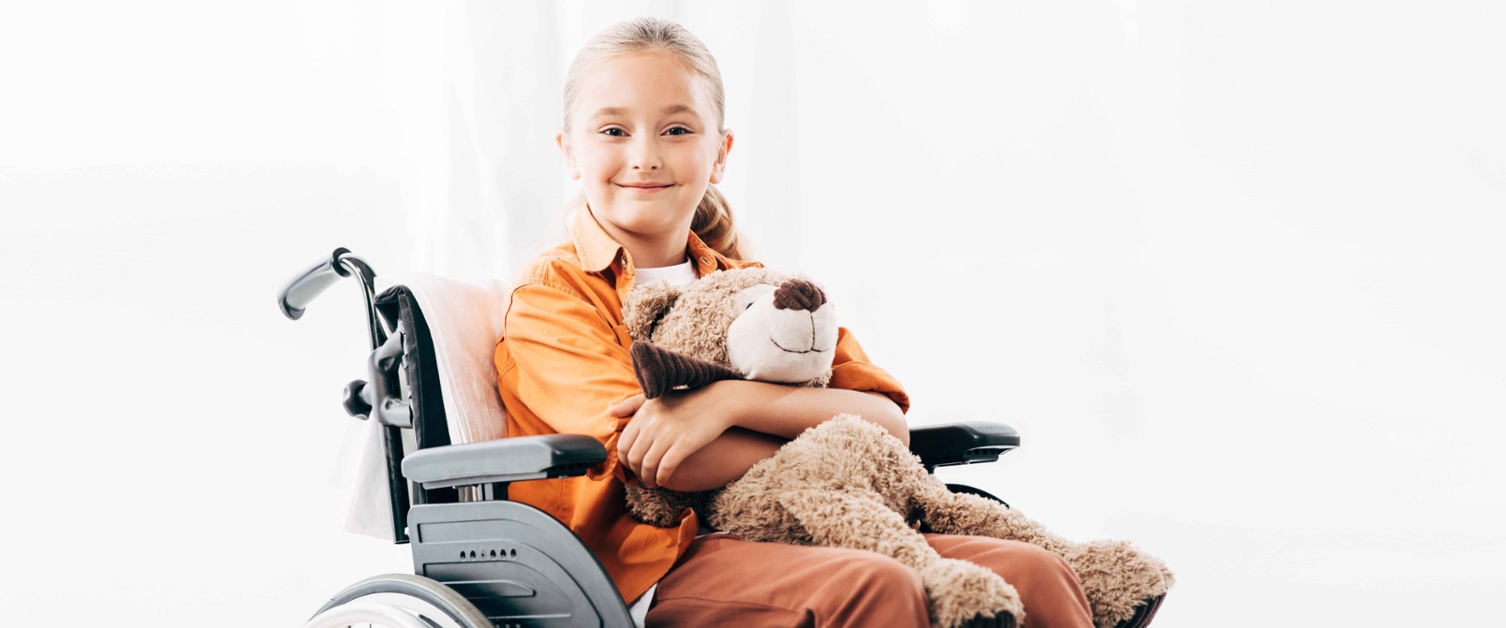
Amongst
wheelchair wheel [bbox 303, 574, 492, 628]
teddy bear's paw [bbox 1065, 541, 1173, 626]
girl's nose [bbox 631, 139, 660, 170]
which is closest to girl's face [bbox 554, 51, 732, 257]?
girl's nose [bbox 631, 139, 660, 170]

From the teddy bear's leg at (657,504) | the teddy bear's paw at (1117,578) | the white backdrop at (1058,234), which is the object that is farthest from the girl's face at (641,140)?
the white backdrop at (1058,234)

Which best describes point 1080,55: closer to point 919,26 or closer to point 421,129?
point 919,26

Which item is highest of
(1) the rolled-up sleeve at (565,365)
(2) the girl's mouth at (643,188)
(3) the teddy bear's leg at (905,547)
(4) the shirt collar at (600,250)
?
(2) the girl's mouth at (643,188)

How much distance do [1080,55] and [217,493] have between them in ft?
5.96

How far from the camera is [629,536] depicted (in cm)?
116

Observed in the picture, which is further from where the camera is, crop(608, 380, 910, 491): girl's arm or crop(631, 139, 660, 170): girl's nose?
crop(631, 139, 660, 170): girl's nose

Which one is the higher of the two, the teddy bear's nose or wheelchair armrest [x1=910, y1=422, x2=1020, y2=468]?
the teddy bear's nose

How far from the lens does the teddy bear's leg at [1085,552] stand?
44.5 inches

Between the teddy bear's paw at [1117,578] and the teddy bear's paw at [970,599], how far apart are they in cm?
22

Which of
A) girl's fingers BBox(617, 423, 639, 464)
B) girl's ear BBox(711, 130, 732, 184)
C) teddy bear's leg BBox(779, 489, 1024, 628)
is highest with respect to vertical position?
girl's ear BBox(711, 130, 732, 184)

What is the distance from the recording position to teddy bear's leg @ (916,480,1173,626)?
1130 mm

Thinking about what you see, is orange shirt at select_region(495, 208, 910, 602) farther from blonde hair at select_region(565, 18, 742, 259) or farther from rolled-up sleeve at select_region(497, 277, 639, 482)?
blonde hair at select_region(565, 18, 742, 259)

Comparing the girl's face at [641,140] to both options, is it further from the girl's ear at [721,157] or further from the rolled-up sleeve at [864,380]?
the rolled-up sleeve at [864,380]

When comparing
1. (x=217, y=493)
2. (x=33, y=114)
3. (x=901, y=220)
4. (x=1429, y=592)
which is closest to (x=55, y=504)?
(x=217, y=493)
